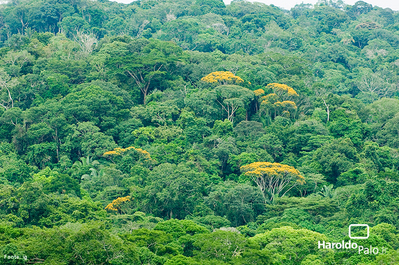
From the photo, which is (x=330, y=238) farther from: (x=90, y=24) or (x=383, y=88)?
(x=90, y=24)

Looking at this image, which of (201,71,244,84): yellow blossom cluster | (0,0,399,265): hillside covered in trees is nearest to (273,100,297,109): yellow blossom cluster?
(0,0,399,265): hillside covered in trees

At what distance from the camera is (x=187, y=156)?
35562mm

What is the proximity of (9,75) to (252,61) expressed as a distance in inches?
786

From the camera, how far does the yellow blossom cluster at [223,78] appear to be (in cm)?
4197

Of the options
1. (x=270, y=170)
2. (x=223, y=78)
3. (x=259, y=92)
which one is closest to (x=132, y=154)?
(x=270, y=170)

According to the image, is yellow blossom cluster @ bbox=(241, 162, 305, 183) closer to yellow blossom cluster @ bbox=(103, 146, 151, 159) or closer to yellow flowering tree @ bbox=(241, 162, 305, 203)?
yellow flowering tree @ bbox=(241, 162, 305, 203)

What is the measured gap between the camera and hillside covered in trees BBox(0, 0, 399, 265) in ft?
76.4

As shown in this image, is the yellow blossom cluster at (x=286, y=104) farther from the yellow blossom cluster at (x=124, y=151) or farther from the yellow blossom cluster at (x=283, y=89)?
the yellow blossom cluster at (x=124, y=151)

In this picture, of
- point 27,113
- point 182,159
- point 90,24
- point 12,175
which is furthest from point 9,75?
point 90,24

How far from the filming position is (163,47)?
4753 cm

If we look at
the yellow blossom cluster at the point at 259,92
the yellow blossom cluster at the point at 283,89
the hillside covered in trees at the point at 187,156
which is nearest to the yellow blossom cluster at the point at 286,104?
the hillside covered in trees at the point at 187,156

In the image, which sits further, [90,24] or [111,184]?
[90,24]

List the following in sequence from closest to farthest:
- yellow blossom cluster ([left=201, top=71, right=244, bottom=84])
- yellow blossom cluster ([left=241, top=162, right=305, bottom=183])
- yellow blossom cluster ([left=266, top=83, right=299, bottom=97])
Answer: yellow blossom cluster ([left=241, top=162, right=305, bottom=183]) → yellow blossom cluster ([left=201, top=71, right=244, bottom=84]) → yellow blossom cluster ([left=266, top=83, right=299, bottom=97])

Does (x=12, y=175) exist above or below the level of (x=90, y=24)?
below
